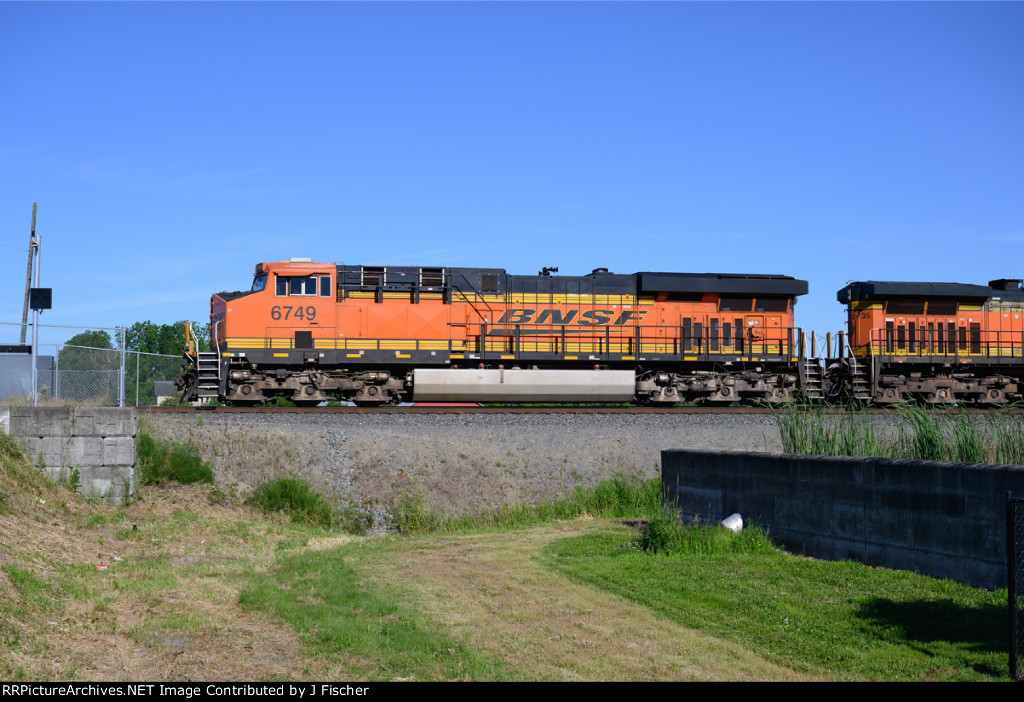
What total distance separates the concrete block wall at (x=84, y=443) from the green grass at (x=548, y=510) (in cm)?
486

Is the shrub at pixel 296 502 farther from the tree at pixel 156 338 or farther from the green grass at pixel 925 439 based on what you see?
the tree at pixel 156 338

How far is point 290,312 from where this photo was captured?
21359 millimetres

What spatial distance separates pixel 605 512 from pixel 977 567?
8198 millimetres

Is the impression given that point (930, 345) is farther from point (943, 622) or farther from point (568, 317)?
point (943, 622)

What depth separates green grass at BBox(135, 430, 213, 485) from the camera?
51.9 feet

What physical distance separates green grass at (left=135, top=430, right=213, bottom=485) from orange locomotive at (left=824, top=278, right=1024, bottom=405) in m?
17.2

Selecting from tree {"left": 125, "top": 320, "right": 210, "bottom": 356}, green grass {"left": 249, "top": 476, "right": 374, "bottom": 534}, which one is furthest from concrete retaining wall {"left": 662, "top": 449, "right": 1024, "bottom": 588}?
tree {"left": 125, "top": 320, "right": 210, "bottom": 356}

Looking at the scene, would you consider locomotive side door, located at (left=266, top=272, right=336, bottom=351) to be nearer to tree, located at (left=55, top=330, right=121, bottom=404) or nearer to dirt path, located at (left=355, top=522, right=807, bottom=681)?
tree, located at (left=55, top=330, right=121, bottom=404)

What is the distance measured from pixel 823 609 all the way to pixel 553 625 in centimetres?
246

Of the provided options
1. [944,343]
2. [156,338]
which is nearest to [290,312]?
[944,343]

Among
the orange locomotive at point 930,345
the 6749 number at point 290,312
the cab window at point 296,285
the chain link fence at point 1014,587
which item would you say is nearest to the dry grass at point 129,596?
the chain link fence at point 1014,587

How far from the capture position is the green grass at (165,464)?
51.9ft

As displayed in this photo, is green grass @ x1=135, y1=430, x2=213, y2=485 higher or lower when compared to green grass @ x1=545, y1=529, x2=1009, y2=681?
higher
